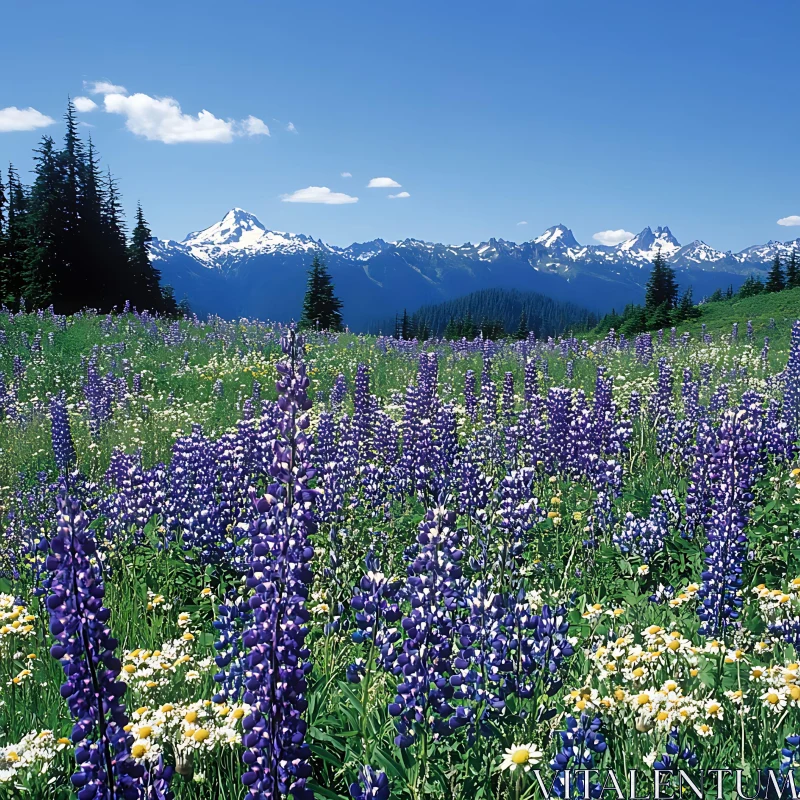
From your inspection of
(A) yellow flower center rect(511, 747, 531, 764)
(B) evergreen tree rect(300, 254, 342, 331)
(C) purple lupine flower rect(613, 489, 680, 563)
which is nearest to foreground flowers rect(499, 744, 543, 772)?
(A) yellow flower center rect(511, 747, 531, 764)

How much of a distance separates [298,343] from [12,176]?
50964 mm

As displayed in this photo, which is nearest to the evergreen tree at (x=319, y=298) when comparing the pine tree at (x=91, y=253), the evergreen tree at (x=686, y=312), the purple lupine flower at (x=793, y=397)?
the pine tree at (x=91, y=253)

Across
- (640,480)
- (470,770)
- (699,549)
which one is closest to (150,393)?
(640,480)

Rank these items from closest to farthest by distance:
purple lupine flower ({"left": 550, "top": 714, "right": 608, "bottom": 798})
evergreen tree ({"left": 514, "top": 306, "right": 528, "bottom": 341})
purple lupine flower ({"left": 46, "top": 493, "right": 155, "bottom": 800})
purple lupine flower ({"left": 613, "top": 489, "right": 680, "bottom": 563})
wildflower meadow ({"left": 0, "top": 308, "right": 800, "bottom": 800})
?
purple lupine flower ({"left": 46, "top": 493, "right": 155, "bottom": 800}) < wildflower meadow ({"left": 0, "top": 308, "right": 800, "bottom": 800}) < purple lupine flower ({"left": 550, "top": 714, "right": 608, "bottom": 798}) < purple lupine flower ({"left": 613, "top": 489, "right": 680, "bottom": 563}) < evergreen tree ({"left": 514, "top": 306, "right": 528, "bottom": 341})

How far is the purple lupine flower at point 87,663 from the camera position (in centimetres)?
192

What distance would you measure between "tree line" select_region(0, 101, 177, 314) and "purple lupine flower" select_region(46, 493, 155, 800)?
35463 mm

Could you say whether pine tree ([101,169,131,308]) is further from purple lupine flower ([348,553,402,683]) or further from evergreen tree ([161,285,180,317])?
purple lupine flower ([348,553,402,683])

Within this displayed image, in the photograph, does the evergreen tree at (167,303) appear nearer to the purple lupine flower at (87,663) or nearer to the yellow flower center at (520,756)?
the purple lupine flower at (87,663)

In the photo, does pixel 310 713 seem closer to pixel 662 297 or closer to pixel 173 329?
pixel 173 329

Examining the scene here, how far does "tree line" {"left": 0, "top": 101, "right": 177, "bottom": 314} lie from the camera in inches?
1412

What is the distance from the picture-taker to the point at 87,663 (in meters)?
1.98

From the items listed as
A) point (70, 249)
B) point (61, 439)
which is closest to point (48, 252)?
point (70, 249)

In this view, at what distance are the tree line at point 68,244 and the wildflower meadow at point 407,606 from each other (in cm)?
3141

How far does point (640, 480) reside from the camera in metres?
6.65
